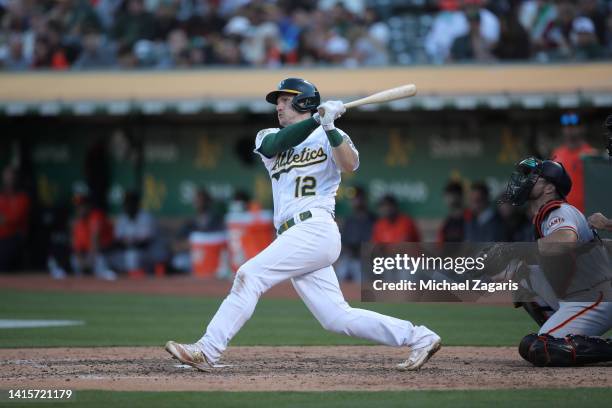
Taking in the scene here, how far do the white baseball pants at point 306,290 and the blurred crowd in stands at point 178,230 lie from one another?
8.25 meters

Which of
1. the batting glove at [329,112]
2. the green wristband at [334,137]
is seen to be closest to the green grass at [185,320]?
the green wristband at [334,137]

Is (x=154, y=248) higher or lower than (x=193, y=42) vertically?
lower

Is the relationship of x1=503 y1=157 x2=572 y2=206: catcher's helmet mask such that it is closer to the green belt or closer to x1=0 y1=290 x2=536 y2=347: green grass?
the green belt

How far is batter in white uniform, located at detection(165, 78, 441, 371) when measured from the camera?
6473mm

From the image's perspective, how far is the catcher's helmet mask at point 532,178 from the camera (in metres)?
6.97

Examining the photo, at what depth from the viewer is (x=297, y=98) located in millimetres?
6766

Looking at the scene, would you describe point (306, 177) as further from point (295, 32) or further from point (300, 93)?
point (295, 32)

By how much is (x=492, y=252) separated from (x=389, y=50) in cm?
963

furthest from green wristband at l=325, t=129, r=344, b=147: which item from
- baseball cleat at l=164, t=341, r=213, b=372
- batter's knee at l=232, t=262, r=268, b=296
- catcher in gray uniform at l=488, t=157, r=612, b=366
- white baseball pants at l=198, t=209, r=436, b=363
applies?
baseball cleat at l=164, t=341, r=213, b=372

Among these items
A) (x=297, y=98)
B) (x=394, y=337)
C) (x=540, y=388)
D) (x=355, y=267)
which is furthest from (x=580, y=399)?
(x=355, y=267)

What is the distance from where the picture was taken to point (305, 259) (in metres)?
6.50

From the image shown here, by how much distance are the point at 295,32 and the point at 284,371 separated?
10.3 metres

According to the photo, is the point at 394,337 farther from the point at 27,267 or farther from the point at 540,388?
the point at 27,267

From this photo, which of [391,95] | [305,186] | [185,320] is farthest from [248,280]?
[185,320]
